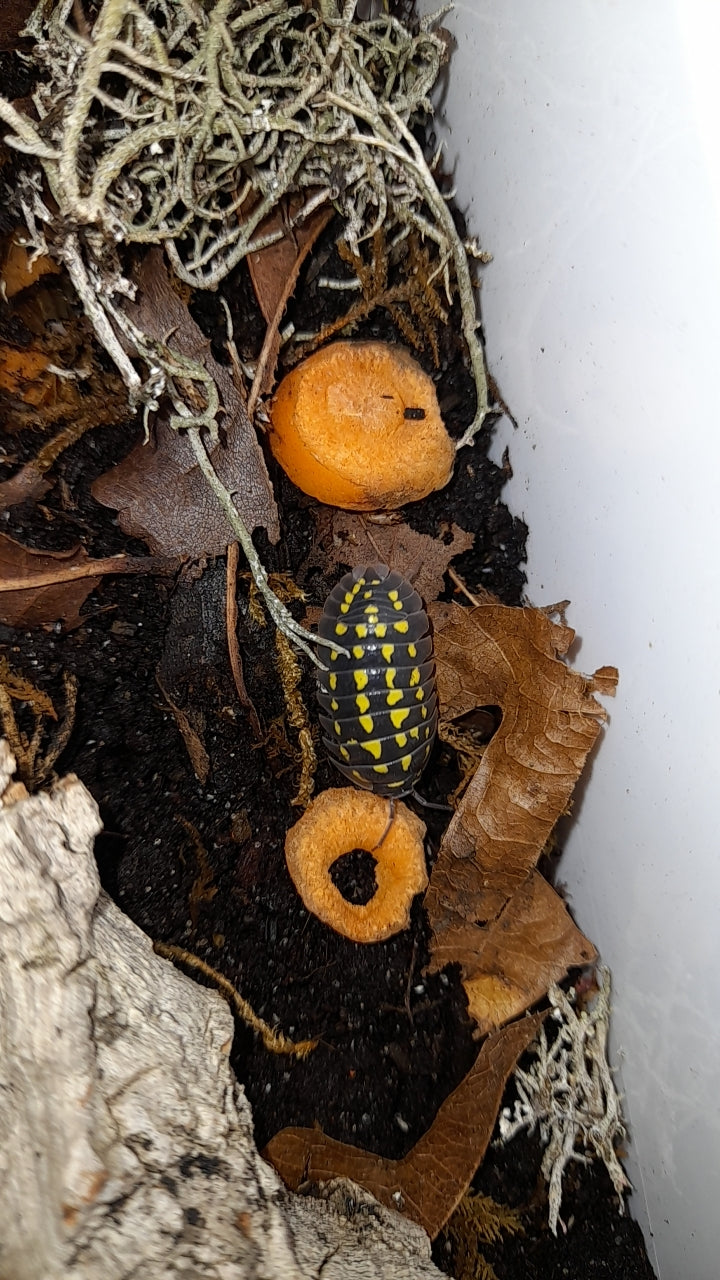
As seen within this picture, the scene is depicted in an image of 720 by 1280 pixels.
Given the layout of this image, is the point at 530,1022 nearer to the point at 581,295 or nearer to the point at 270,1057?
the point at 270,1057

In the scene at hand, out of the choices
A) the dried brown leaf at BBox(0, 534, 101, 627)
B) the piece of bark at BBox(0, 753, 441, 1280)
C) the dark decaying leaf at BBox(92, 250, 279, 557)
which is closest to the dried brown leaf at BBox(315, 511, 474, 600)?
the dark decaying leaf at BBox(92, 250, 279, 557)

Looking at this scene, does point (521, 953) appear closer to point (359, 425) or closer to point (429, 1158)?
point (429, 1158)

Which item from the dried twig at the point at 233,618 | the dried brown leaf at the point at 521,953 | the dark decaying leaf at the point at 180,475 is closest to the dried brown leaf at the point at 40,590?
the dark decaying leaf at the point at 180,475

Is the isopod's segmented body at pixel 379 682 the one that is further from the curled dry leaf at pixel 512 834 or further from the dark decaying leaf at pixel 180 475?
the dark decaying leaf at pixel 180 475

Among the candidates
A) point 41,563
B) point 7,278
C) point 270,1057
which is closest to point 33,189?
point 7,278

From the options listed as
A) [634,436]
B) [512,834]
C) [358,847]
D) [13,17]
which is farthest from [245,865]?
[13,17]
